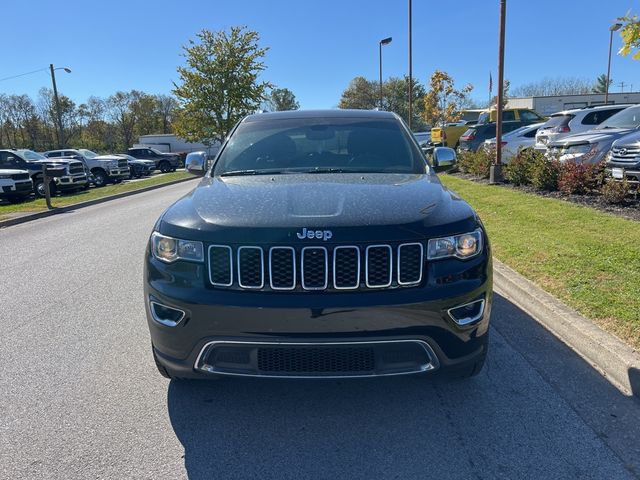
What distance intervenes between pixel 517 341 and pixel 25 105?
3170 inches

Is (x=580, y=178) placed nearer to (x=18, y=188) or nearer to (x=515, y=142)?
(x=515, y=142)

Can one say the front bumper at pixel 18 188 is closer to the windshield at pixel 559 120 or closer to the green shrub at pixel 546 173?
the green shrub at pixel 546 173

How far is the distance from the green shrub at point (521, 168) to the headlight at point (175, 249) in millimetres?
10126

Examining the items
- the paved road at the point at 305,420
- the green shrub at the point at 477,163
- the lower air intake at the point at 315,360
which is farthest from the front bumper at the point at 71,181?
the lower air intake at the point at 315,360

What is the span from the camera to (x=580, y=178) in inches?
368

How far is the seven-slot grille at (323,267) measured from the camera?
258 cm

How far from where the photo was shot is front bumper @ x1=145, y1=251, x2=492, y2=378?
2523mm

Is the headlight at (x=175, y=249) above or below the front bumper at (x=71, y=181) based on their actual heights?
above

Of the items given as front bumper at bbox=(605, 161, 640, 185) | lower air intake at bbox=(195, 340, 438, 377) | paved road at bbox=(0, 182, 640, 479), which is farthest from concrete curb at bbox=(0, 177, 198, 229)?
front bumper at bbox=(605, 161, 640, 185)

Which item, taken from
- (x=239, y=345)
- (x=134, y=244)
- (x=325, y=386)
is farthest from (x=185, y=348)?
(x=134, y=244)

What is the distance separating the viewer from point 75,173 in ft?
62.3

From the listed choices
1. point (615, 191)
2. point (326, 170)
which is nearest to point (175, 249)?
point (326, 170)

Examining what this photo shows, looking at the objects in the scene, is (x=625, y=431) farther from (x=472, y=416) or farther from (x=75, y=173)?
(x=75, y=173)

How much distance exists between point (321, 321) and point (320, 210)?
619mm
